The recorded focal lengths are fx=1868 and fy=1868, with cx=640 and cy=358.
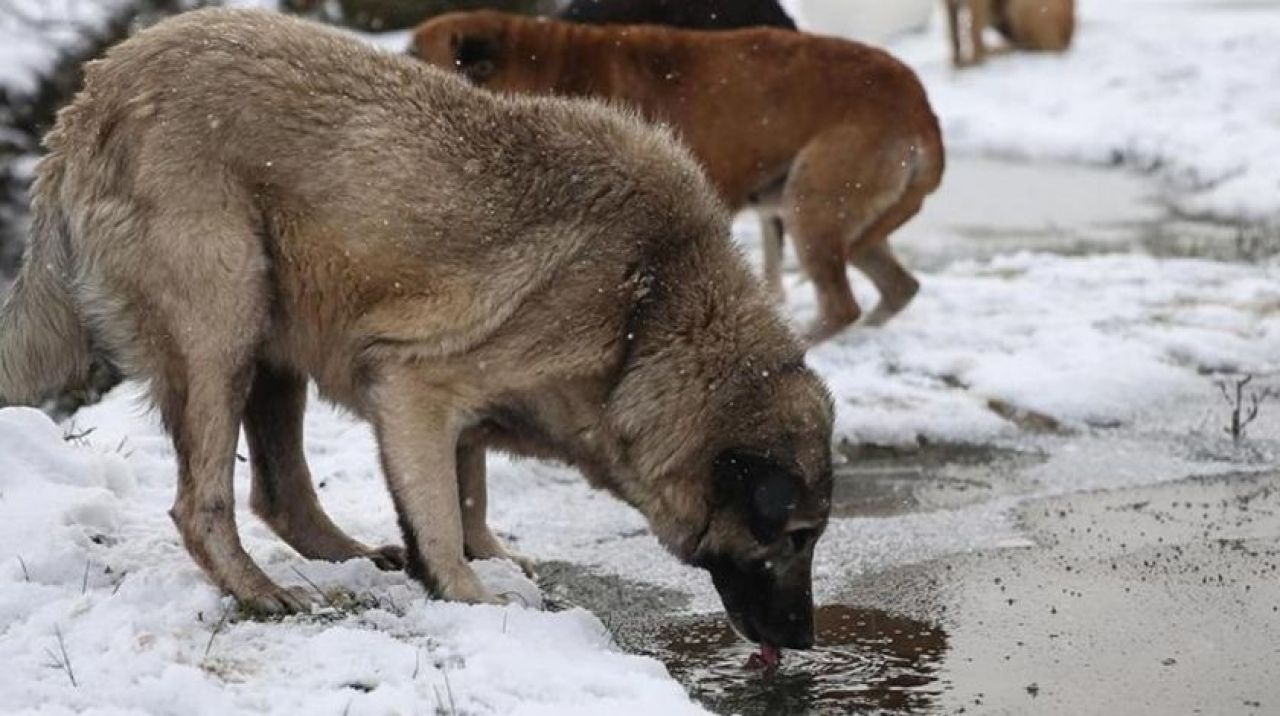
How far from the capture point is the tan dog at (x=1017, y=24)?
19.1 m

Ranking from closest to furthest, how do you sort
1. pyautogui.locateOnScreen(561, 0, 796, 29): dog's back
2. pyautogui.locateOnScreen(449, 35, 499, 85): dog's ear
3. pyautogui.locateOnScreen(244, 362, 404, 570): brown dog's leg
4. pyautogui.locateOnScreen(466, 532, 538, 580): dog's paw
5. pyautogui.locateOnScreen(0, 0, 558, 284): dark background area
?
pyautogui.locateOnScreen(244, 362, 404, 570): brown dog's leg, pyautogui.locateOnScreen(466, 532, 538, 580): dog's paw, pyautogui.locateOnScreen(449, 35, 499, 85): dog's ear, pyautogui.locateOnScreen(0, 0, 558, 284): dark background area, pyautogui.locateOnScreen(561, 0, 796, 29): dog's back

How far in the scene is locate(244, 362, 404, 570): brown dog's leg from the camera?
5.81 metres

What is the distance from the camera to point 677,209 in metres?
5.33

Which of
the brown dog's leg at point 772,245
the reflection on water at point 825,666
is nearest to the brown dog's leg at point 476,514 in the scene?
the reflection on water at point 825,666

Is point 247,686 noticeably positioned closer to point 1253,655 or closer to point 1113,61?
point 1253,655

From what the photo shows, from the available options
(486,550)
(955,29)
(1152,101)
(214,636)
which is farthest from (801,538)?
(955,29)

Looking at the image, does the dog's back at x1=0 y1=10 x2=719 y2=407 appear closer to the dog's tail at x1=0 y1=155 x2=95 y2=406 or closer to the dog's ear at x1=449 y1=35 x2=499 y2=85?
the dog's tail at x1=0 y1=155 x2=95 y2=406

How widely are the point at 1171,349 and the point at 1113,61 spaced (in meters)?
10.7

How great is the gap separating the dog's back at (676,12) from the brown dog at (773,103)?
3.76ft

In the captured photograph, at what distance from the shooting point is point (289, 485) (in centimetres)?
Result: 585

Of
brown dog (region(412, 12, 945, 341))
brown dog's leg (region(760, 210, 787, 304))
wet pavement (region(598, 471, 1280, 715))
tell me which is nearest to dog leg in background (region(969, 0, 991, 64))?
brown dog's leg (region(760, 210, 787, 304))

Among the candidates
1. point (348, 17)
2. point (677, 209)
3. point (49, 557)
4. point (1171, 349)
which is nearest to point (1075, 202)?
point (1171, 349)

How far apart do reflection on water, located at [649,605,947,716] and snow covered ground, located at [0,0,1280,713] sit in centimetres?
28

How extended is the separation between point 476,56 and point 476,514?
A: 3.67m
